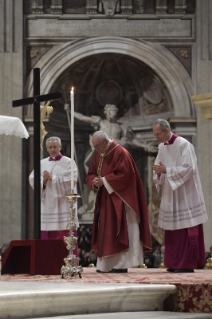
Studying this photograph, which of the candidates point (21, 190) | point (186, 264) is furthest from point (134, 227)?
point (21, 190)

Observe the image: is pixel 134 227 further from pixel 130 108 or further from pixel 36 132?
pixel 130 108

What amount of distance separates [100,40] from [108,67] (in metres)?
0.83

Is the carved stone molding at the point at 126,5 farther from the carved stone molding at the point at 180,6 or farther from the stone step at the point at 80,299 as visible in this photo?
the stone step at the point at 80,299

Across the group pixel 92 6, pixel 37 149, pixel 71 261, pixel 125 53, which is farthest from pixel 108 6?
pixel 71 261

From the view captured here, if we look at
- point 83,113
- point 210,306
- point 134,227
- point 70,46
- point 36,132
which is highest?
point 70,46

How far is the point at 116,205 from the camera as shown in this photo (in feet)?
26.1

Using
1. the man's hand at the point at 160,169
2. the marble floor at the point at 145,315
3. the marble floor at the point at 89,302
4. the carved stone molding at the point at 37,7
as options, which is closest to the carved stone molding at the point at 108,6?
the carved stone molding at the point at 37,7

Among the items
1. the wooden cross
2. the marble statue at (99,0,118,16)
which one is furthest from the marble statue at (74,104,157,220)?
the wooden cross

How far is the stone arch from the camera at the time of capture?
1473cm

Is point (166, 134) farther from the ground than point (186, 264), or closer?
farther from the ground

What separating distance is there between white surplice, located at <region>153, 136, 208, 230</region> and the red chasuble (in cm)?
24

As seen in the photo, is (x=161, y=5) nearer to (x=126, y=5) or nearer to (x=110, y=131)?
(x=126, y=5)

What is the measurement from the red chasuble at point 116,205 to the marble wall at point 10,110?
6293mm

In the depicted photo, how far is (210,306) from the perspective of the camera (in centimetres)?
540
